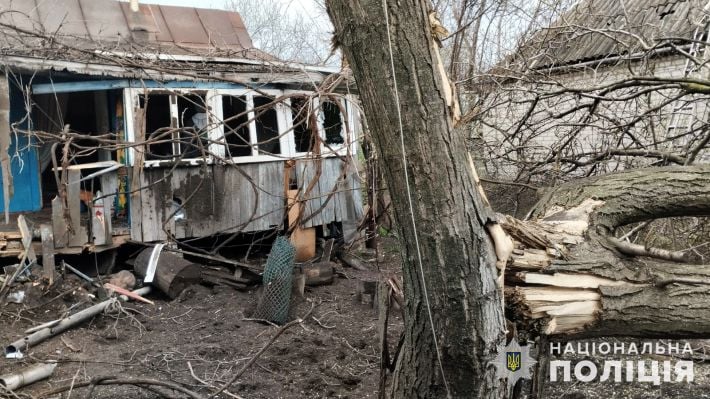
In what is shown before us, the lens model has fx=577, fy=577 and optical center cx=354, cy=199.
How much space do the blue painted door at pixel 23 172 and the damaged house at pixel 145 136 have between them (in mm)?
18

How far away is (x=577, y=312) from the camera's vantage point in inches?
101

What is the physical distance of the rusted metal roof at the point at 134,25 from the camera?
9.89 metres

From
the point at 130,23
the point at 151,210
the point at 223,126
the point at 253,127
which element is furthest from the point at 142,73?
the point at 130,23

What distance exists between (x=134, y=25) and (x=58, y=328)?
263 inches

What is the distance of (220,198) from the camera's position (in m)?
9.51

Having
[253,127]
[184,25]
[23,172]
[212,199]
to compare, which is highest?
[184,25]

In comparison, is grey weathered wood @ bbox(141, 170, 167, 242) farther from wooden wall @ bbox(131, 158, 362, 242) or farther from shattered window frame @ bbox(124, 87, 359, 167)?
shattered window frame @ bbox(124, 87, 359, 167)

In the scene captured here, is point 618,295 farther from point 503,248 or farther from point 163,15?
point 163,15

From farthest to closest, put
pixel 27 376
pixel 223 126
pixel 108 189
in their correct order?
pixel 223 126 < pixel 108 189 < pixel 27 376

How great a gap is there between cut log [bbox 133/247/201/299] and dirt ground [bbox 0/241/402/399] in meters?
0.14

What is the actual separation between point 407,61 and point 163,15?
1105cm

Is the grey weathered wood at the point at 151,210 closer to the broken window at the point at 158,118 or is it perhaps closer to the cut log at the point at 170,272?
the cut log at the point at 170,272

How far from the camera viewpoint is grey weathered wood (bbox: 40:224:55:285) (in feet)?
24.3

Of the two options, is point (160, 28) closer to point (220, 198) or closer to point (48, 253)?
point (220, 198)
